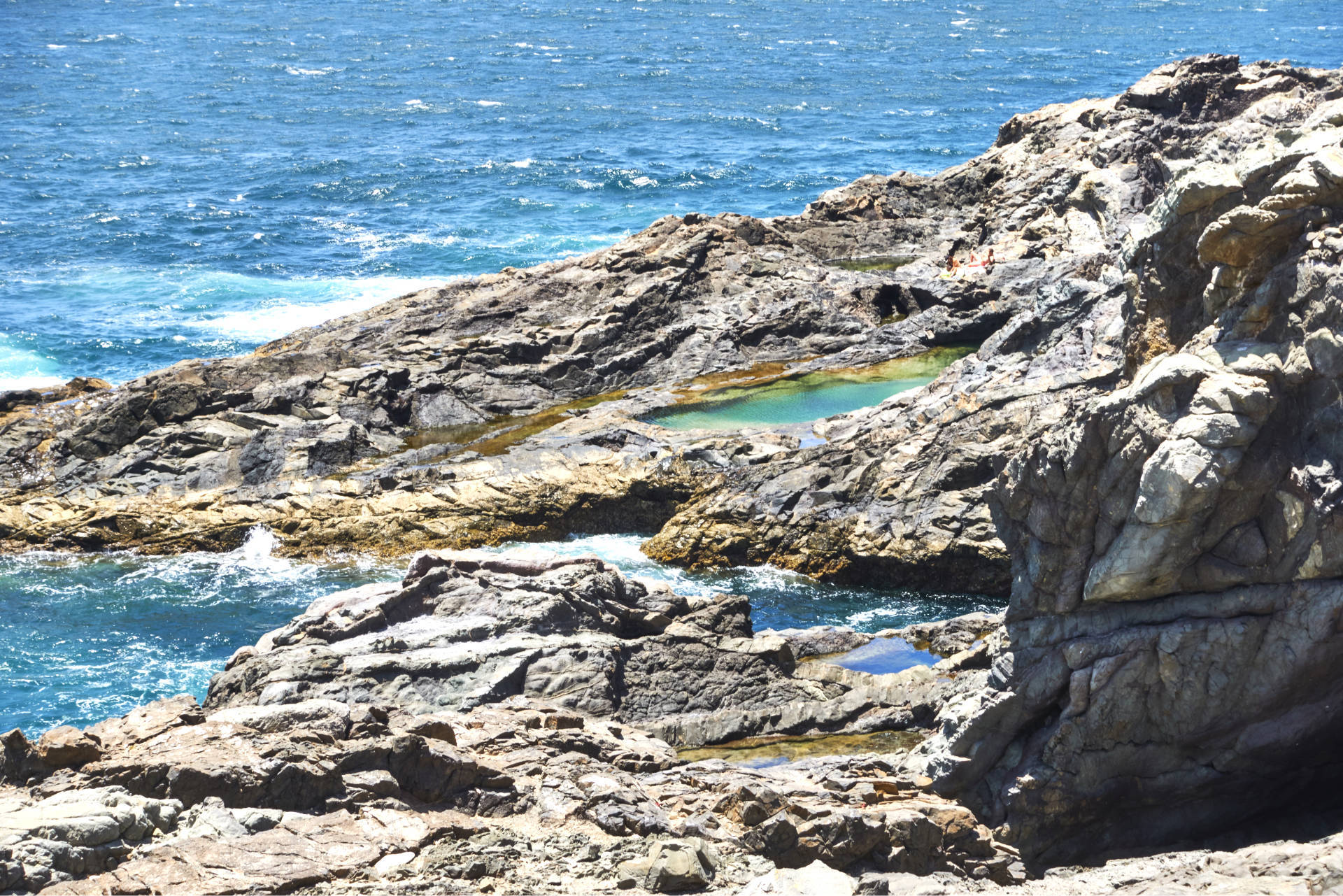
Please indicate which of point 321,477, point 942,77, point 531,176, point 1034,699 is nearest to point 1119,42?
point 942,77

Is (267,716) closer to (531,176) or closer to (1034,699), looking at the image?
(1034,699)

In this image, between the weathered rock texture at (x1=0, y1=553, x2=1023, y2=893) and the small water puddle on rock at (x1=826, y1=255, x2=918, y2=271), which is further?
the small water puddle on rock at (x1=826, y1=255, x2=918, y2=271)

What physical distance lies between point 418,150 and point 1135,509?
90.1 m

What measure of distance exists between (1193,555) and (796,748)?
9.94m

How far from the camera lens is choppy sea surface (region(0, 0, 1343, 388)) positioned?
237ft

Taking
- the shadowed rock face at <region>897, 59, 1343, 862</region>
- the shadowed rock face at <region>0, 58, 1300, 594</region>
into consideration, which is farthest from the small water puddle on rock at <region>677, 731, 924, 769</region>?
the shadowed rock face at <region>0, 58, 1300, 594</region>

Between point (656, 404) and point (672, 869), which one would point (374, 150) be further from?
point (672, 869)

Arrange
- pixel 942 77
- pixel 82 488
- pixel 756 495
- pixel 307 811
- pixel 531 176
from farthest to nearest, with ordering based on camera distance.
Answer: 1. pixel 942 77
2. pixel 531 176
3. pixel 82 488
4. pixel 756 495
5. pixel 307 811

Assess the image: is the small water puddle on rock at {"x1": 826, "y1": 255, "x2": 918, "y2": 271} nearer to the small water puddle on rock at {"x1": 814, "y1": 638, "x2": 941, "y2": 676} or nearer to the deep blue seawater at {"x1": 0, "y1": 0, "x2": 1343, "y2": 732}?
the deep blue seawater at {"x1": 0, "y1": 0, "x2": 1343, "y2": 732}

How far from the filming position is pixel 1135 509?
18.3 metres

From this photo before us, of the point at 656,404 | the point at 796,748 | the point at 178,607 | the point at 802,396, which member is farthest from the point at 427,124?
the point at 796,748

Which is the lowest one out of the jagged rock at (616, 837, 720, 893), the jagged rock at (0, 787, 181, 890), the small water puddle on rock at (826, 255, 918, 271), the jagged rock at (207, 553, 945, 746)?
the jagged rock at (207, 553, 945, 746)

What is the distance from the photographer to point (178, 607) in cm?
3641

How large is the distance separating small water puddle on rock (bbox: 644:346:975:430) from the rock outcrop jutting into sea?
41.8 inches
